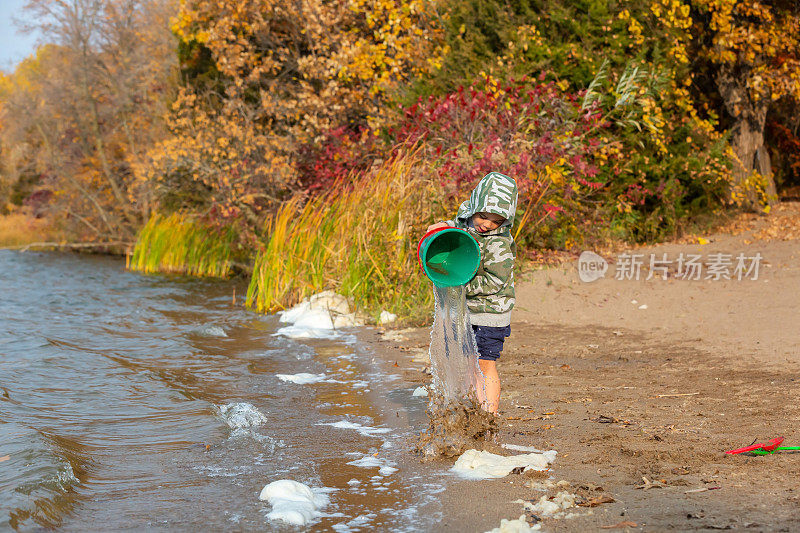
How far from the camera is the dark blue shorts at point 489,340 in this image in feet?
15.5

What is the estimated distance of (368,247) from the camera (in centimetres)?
959

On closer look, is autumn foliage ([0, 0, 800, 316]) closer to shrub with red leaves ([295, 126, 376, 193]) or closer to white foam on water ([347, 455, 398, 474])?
shrub with red leaves ([295, 126, 376, 193])

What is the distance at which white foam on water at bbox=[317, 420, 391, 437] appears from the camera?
5.10m

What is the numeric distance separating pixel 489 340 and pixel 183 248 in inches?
573

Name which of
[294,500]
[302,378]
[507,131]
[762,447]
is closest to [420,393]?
[302,378]

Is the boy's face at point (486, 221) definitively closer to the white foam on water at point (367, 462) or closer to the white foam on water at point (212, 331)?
the white foam on water at point (367, 462)

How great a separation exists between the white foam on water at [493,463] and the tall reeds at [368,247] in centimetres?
470

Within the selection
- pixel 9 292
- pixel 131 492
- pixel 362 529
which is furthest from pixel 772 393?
pixel 9 292

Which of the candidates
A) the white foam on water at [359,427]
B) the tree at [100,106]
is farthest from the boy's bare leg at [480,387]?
the tree at [100,106]

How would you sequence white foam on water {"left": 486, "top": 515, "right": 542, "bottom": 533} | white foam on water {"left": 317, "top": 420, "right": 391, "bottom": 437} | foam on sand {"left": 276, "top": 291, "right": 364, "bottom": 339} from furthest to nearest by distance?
foam on sand {"left": 276, "top": 291, "right": 364, "bottom": 339} < white foam on water {"left": 317, "top": 420, "right": 391, "bottom": 437} < white foam on water {"left": 486, "top": 515, "right": 542, "bottom": 533}

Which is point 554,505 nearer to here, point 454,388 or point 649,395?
point 454,388

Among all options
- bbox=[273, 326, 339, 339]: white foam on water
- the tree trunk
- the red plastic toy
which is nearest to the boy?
the red plastic toy

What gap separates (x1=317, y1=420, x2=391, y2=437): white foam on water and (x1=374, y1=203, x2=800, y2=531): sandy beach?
2.78 ft

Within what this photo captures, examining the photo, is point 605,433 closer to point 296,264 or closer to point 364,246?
point 364,246
